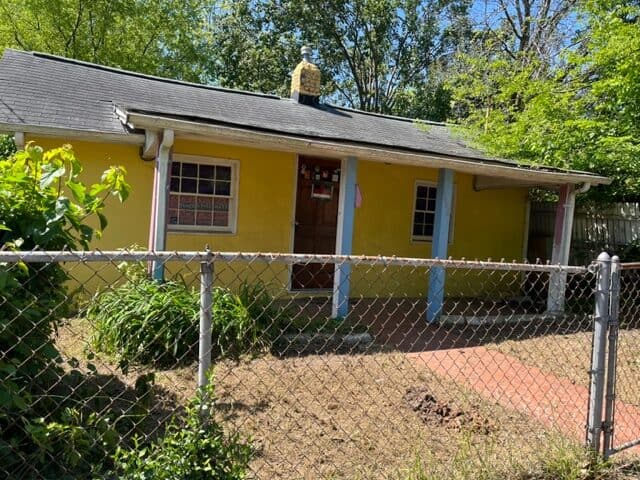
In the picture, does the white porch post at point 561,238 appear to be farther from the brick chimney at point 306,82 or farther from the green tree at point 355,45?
the green tree at point 355,45

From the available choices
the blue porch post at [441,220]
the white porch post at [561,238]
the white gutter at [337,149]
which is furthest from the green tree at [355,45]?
the blue porch post at [441,220]

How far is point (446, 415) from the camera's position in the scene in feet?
13.2

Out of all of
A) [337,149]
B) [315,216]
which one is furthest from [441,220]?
[315,216]

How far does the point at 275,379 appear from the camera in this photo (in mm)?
4648

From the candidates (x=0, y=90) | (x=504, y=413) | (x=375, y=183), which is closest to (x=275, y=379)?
(x=504, y=413)

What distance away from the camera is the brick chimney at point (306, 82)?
11.0 meters

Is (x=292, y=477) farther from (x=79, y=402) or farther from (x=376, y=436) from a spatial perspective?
(x=79, y=402)

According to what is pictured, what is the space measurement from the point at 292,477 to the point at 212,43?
24.2m

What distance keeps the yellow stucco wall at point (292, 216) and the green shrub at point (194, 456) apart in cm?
475

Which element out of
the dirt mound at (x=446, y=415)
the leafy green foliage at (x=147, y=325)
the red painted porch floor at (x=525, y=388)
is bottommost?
the red painted porch floor at (x=525, y=388)

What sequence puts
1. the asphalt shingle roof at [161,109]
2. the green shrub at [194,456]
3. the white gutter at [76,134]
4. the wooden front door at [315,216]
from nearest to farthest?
the green shrub at [194,456], the white gutter at [76,134], the asphalt shingle roof at [161,109], the wooden front door at [315,216]

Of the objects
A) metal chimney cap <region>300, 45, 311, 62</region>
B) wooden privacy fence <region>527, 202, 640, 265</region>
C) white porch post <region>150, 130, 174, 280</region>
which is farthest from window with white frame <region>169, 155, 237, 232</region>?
wooden privacy fence <region>527, 202, 640, 265</region>

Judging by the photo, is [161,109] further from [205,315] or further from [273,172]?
[205,315]

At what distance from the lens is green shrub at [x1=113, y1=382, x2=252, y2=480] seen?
2227 mm
